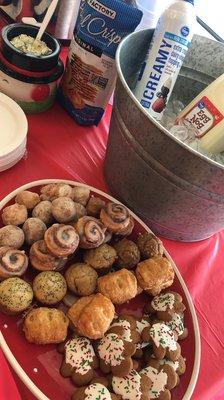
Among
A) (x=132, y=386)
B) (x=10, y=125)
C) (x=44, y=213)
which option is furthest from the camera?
(x=10, y=125)

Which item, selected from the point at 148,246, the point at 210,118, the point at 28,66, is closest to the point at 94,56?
the point at 28,66

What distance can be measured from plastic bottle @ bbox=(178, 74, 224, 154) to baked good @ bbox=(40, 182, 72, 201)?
21cm

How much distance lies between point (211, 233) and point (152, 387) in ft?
0.93

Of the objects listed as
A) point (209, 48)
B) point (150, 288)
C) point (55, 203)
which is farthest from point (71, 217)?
point (209, 48)

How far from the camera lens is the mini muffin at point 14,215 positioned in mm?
465

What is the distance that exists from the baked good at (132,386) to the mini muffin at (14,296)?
0.12m

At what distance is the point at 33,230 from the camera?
46 cm

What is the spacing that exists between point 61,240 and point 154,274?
126 mm

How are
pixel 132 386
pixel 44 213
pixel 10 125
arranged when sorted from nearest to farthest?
pixel 132 386
pixel 44 213
pixel 10 125

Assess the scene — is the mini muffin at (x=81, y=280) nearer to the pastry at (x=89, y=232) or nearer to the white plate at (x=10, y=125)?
the pastry at (x=89, y=232)

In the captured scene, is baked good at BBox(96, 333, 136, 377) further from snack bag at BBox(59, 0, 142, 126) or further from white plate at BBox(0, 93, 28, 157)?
snack bag at BBox(59, 0, 142, 126)

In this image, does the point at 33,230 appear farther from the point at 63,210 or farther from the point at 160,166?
the point at 160,166

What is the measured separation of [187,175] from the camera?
1.51ft

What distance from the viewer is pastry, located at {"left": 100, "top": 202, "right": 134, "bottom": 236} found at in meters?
0.48
